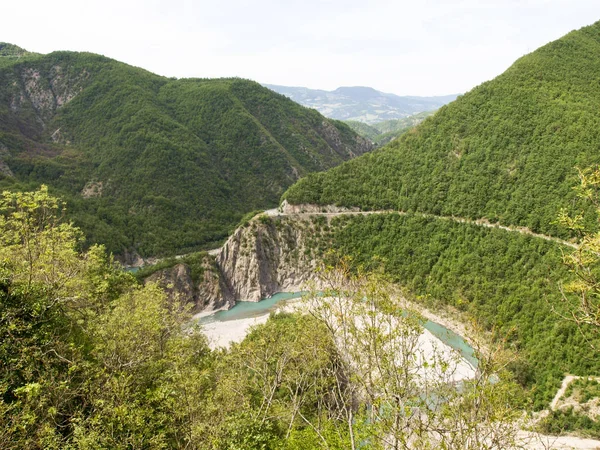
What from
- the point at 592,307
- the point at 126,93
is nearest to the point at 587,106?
the point at 592,307

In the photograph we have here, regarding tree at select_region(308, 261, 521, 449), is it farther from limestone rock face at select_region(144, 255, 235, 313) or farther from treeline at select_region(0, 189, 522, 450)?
limestone rock face at select_region(144, 255, 235, 313)

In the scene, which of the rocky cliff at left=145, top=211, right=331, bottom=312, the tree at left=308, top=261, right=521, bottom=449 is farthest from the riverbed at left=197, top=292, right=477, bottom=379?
the tree at left=308, top=261, right=521, bottom=449

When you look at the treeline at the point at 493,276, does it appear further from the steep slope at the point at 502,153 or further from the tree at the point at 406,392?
the tree at the point at 406,392

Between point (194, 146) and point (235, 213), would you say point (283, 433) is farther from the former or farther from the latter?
point (194, 146)

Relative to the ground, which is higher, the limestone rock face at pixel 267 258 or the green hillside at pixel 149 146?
the green hillside at pixel 149 146

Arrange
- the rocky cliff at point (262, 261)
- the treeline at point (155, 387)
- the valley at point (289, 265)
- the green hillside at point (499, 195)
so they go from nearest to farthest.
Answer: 1. the treeline at point (155, 387)
2. the valley at point (289, 265)
3. the green hillside at point (499, 195)
4. the rocky cliff at point (262, 261)

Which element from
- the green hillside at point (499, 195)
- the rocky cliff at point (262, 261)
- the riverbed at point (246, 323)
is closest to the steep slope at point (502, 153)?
the green hillside at point (499, 195)
